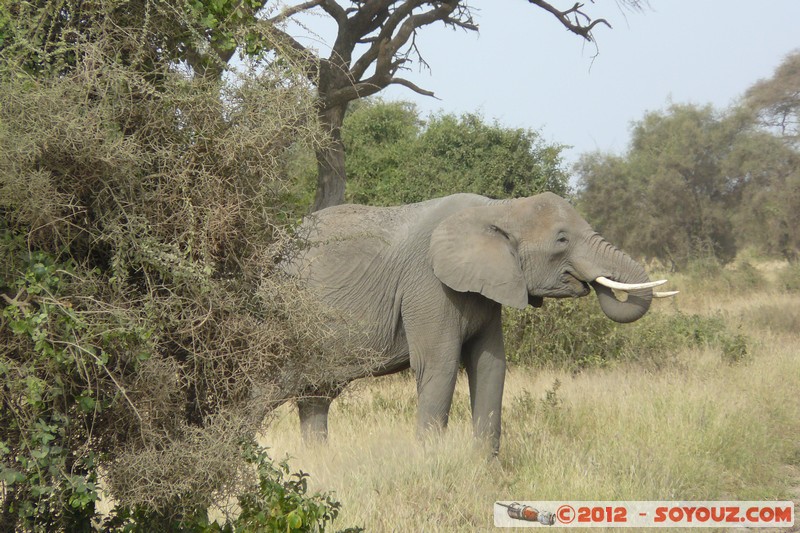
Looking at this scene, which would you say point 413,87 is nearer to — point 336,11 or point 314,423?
point 336,11

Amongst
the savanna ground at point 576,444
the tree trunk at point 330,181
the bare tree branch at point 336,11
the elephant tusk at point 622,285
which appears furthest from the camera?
the bare tree branch at point 336,11

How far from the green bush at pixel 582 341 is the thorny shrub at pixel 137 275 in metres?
7.87

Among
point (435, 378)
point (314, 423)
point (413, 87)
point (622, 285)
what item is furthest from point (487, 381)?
point (413, 87)

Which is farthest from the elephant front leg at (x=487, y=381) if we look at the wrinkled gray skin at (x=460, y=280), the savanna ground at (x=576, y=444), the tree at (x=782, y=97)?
the tree at (x=782, y=97)

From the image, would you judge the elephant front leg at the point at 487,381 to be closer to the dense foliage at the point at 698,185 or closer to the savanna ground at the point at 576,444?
the savanna ground at the point at 576,444

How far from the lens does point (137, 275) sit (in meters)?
4.00

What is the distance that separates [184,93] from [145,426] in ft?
4.50

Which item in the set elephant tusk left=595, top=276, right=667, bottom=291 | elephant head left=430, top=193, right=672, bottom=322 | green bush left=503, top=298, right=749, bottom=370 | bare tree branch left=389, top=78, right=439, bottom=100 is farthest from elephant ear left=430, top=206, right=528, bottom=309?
bare tree branch left=389, top=78, right=439, bottom=100

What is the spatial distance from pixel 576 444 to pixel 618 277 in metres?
1.43

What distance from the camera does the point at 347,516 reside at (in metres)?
5.78

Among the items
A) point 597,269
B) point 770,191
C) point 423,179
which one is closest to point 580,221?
point 597,269

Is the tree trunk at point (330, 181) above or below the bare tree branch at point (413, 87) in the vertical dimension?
below

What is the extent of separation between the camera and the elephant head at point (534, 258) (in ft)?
25.2

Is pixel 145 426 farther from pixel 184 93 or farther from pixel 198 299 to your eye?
pixel 184 93
